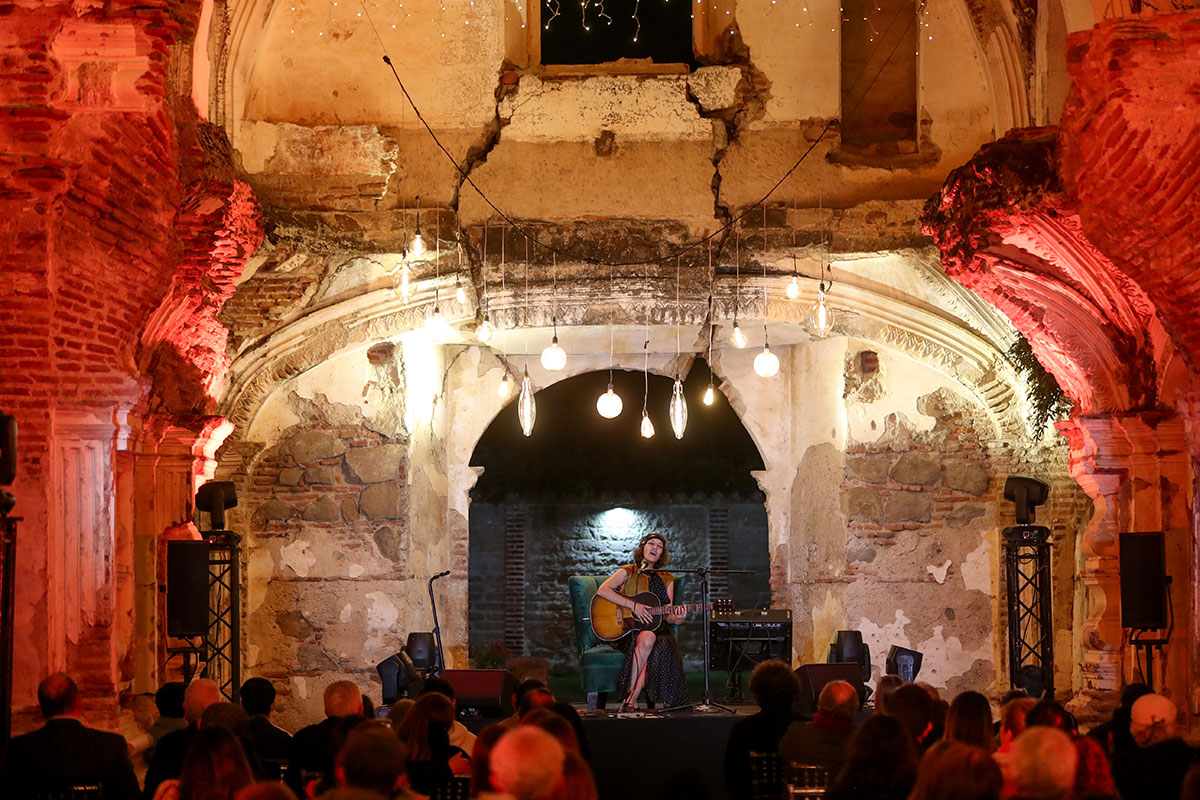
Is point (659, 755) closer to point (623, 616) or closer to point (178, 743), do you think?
point (623, 616)

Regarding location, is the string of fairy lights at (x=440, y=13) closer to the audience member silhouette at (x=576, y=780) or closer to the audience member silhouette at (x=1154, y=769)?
the audience member silhouette at (x=1154, y=769)

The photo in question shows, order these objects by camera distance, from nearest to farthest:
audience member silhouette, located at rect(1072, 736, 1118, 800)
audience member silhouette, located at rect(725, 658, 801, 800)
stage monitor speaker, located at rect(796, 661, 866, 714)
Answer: audience member silhouette, located at rect(1072, 736, 1118, 800), audience member silhouette, located at rect(725, 658, 801, 800), stage monitor speaker, located at rect(796, 661, 866, 714)

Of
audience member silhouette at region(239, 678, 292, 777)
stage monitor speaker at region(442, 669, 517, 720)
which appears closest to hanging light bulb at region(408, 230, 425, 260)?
stage monitor speaker at region(442, 669, 517, 720)

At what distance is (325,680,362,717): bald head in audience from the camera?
6035 millimetres

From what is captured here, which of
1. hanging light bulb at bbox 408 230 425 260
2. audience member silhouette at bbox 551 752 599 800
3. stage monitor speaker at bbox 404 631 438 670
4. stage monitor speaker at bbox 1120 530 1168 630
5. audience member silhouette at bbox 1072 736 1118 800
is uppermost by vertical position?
hanging light bulb at bbox 408 230 425 260

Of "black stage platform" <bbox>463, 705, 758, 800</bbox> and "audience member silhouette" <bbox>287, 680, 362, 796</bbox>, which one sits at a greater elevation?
"audience member silhouette" <bbox>287, 680, 362, 796</bbox>

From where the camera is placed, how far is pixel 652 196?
11.1 meters

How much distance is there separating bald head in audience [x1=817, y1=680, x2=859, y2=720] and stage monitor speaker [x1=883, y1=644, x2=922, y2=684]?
242 inches

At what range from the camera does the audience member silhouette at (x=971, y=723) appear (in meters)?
5.11

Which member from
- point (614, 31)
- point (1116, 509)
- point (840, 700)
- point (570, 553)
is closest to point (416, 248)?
point (614, 31)

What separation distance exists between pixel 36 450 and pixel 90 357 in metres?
0.56

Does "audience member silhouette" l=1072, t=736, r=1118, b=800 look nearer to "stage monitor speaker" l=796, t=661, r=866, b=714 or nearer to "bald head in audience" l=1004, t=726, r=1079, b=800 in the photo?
"bald head in audience" l=1004, t=726, r=1079, b=800

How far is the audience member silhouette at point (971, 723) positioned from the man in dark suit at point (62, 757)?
2.96 m

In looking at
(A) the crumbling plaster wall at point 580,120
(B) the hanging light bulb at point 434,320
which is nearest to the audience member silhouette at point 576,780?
(A) the crumbling plaster wall at point 580,120
